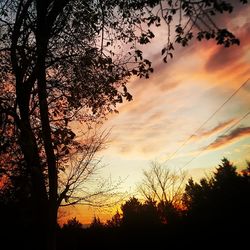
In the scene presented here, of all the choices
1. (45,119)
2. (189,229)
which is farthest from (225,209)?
(45,119)

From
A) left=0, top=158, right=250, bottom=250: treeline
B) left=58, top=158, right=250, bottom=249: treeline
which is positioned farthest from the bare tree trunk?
left=58, top=158, right=250, bottom=249: treeline

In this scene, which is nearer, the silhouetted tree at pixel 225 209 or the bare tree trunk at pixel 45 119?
the bare tree trunk at pixel 45 119

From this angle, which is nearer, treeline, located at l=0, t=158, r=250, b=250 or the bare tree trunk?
the bare tree trunk

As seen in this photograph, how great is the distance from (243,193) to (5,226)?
12653 mm

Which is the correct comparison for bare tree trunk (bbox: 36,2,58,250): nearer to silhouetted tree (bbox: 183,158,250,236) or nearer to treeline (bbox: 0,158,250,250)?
treeline (bbox: 0,158,250,250)

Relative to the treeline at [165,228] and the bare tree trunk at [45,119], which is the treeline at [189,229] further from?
the bare tree trunk at [45,119]

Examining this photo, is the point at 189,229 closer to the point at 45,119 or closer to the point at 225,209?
the point at 225,209

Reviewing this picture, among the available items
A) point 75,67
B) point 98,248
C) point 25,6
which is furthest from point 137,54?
point 98,248

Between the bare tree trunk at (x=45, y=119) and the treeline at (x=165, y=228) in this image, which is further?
the treeline at (x=165, y=228)

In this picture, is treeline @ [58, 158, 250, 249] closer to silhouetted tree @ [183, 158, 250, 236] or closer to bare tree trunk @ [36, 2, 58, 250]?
silhouetted tree @ [183, 158, 250, 236]

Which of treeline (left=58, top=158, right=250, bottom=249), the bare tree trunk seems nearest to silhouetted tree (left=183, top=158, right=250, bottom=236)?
treeline (left=58, top=158, right=250, bottom=249)

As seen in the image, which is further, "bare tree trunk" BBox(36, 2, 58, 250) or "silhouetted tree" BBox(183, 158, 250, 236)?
"silhouetted tree" BBox(183, 158, 250, 236)

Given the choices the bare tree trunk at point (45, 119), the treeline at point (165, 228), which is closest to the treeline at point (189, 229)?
the treeline at point (165, 228)

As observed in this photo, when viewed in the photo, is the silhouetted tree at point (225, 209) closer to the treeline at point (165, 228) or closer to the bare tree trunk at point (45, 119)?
the treeline at point (165, 228)
